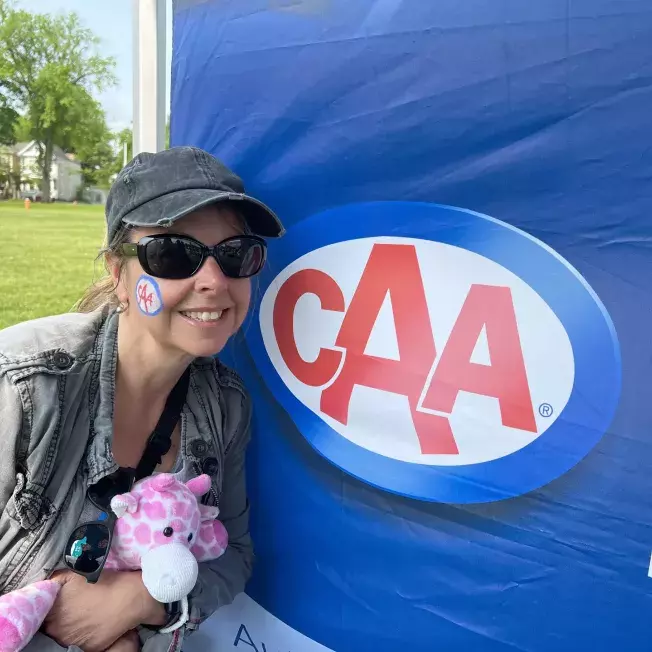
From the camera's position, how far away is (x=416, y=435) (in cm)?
119

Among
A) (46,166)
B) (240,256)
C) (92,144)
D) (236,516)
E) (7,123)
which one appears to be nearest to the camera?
(240,256)

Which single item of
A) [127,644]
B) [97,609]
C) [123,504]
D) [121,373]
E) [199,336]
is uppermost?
[199,336]

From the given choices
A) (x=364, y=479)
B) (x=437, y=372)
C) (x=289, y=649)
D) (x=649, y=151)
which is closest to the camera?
(x=649, y=151)

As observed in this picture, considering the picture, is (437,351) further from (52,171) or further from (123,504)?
(52,171)

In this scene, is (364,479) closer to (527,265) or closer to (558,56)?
(527,265)

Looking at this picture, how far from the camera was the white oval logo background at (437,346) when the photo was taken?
1052mm

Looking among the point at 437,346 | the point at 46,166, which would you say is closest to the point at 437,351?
the point at 437,346

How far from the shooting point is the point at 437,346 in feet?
3.78

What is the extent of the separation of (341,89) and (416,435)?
2.37ft

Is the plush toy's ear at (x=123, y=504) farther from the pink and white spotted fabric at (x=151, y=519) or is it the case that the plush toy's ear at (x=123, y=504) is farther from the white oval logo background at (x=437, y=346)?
the white oval logo background at (x=437, y=346)

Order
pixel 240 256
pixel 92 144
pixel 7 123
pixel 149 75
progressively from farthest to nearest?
1. pixel 92 144
2. pixel 7 123
3. pixel 149 75
4. pixel 240 256

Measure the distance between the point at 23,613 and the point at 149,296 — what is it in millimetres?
598

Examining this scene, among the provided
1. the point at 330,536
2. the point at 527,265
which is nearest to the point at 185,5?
the point at 527,265

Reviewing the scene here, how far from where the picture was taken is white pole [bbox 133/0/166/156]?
1505mm
